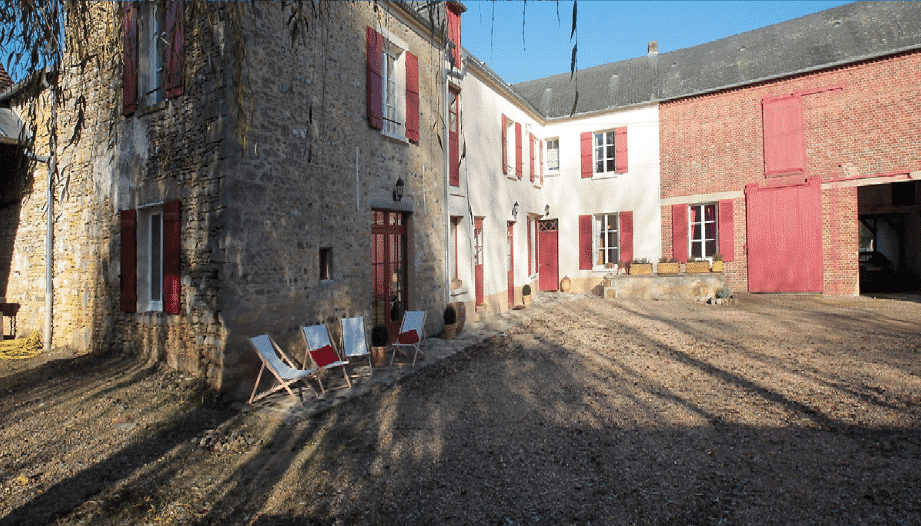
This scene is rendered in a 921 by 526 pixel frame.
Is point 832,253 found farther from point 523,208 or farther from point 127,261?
point 127,261

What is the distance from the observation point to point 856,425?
154 inches

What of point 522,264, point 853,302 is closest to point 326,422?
point 522,264

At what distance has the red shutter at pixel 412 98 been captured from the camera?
25.3 feet

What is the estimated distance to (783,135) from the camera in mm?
11914

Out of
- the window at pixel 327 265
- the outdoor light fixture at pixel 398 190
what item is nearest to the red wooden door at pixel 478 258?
the outdoor light fixture at pixel 398 190

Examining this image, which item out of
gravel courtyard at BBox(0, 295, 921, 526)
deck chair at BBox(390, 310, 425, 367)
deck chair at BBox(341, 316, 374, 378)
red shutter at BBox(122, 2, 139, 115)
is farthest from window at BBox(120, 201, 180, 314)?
deck chair at BBox(390, 310, 425, 367)

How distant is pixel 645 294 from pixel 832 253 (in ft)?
A: 14.5

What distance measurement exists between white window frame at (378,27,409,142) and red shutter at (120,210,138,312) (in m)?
3.59

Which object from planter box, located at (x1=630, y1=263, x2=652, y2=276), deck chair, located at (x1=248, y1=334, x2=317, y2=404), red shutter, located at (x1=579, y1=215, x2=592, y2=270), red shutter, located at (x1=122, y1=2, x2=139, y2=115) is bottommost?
deck chair, located at (x1=248, y1=334, x2=317, y2=404)

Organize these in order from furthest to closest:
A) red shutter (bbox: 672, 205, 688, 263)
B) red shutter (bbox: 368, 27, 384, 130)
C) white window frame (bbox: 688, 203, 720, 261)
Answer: red shutter (bbox: 672, 205, 688, 263)
white window frame (bbox: 688, 203, 720, 261)
red shutter (bbox: 368, 27, 384, 130)

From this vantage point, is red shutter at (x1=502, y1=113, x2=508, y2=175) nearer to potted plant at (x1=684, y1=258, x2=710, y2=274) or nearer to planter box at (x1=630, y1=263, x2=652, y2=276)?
planter box at (x1=630, y1=263, x2=652, y2=276)

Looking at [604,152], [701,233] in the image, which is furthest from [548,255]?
[701,233]

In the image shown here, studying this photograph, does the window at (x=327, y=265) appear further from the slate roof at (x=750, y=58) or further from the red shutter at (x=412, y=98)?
the slate roof at (x=750, y=58)

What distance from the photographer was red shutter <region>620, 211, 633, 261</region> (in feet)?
46.1
